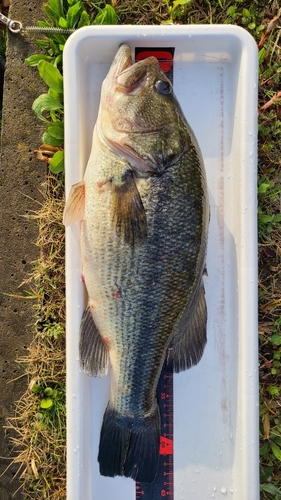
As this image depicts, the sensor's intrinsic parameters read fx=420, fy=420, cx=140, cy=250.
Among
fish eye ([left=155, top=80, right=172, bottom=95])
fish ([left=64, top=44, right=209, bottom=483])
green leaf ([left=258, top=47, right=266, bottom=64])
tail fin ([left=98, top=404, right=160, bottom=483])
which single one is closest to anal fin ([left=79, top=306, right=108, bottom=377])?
fish ([left=64, top=44, right=209, bottom=483])

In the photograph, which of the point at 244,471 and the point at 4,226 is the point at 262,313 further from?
the point at 4,226

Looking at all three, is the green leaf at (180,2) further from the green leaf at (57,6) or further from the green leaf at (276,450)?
the green leaf at (276,450)

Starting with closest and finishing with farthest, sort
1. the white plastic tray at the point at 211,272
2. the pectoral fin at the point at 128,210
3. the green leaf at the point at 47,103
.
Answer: the pectoral fin at the point at 128,210 → the white plastic tray at the point at 211,272 → the green leaf at the point at 47,103

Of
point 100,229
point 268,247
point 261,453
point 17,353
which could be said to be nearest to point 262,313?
point 268,247

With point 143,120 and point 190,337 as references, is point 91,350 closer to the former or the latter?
point 190,337

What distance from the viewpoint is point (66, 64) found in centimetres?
217

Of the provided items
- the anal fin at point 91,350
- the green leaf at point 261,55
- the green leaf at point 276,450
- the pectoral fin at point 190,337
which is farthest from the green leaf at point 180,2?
the green leaf at point 276,450

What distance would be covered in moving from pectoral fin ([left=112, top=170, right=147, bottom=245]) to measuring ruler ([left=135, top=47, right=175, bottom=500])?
2.81ft

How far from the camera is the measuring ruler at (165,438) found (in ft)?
7.48

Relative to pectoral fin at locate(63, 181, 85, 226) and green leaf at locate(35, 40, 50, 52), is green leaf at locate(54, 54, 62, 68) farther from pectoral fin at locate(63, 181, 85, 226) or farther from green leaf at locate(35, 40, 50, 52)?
pectoral fin at locate(63, 181, 85, 226)

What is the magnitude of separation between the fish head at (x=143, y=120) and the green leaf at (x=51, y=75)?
20.7 inches

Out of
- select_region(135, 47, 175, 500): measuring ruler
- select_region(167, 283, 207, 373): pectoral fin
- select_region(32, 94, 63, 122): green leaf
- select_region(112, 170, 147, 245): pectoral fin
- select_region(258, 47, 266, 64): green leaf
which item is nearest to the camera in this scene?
select_region(112, 170, 147, 245): pectoral fin

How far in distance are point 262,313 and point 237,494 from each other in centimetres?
101

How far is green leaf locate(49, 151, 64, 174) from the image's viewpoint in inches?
95.4
